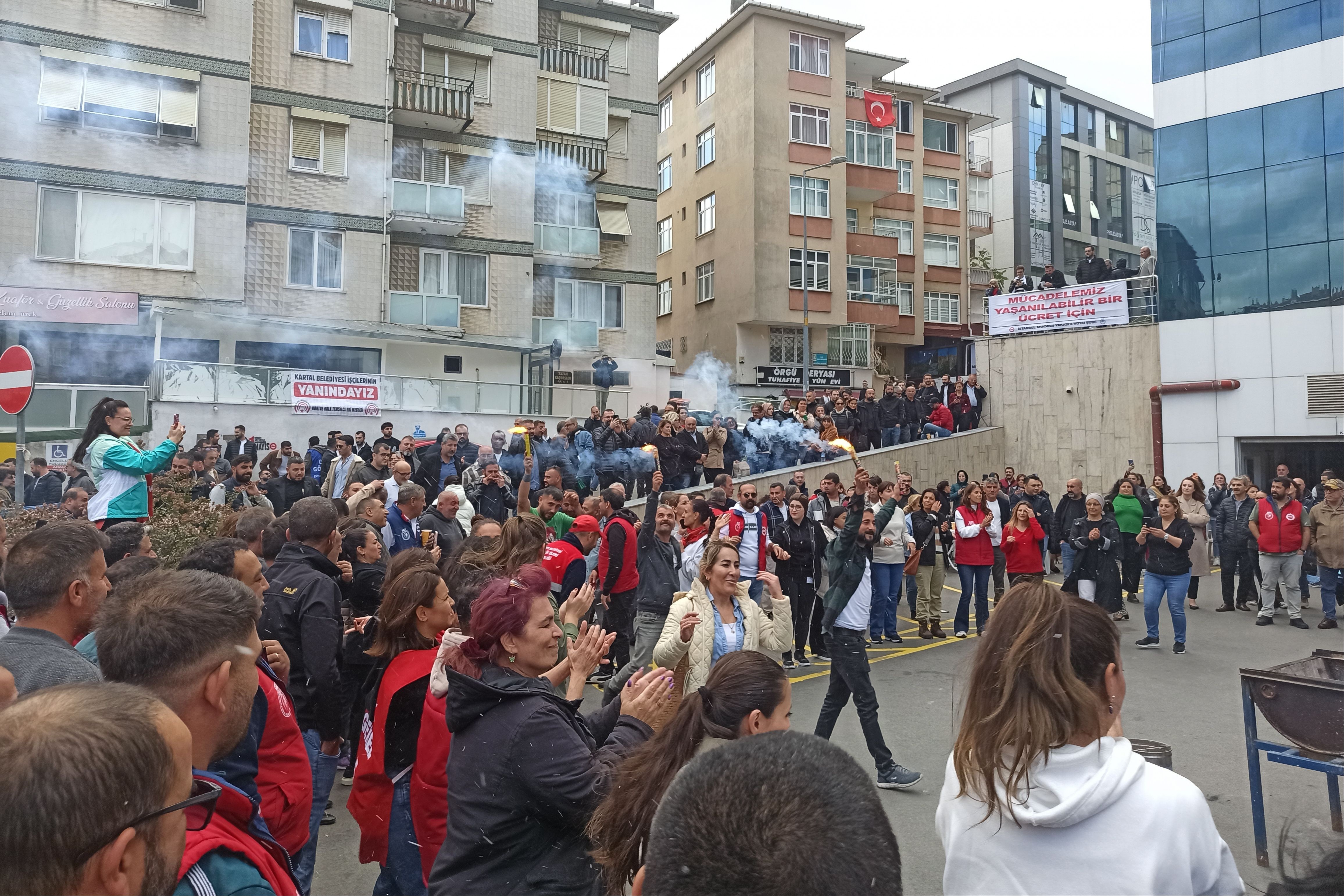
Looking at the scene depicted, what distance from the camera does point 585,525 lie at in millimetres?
8508

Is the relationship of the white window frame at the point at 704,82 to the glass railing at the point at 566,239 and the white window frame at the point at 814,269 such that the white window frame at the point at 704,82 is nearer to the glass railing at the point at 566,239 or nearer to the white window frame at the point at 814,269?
the white window frame at the point at 814,269

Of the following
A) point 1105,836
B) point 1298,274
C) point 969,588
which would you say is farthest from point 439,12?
point 1105,836

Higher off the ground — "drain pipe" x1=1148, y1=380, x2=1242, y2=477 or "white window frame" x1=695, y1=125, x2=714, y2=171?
"white window frame" x1=695, y1=125, x2=714, y2=171

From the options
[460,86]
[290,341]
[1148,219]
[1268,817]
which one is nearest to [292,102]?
[460,86]

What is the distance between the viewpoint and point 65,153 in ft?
67.1

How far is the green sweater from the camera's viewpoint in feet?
40.0

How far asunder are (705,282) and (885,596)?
2639 cm

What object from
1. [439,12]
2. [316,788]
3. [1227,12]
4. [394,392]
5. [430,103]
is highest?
[439,12]

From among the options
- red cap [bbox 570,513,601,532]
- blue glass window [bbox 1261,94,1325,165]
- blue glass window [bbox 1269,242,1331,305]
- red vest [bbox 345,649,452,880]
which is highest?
blue glass window [bbox 1261,94,1325,165]

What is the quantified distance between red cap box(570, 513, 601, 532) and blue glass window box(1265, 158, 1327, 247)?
16.7 metres

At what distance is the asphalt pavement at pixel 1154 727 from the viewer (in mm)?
4691

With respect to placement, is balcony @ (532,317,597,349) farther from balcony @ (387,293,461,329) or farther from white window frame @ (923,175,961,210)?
white window frame @ (923,175,961,210)

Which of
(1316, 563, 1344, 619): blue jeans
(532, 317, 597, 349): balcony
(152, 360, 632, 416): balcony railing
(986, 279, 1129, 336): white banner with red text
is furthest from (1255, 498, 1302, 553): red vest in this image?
(532, 317, 597, 349): balcony

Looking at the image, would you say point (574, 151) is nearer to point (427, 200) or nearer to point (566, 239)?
point (566, 239)
